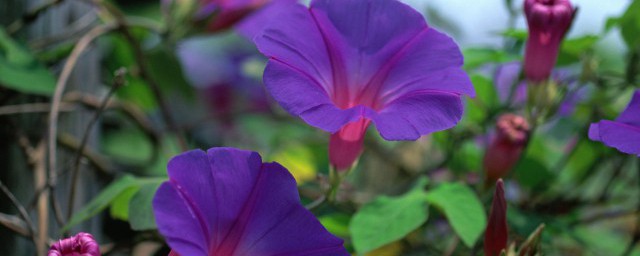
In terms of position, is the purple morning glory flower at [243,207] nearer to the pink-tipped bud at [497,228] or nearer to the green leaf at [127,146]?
the pink-tipped bud at [497,228]

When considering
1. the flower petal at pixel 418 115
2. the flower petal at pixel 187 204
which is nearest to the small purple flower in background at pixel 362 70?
the flower petal at pixel 418 115

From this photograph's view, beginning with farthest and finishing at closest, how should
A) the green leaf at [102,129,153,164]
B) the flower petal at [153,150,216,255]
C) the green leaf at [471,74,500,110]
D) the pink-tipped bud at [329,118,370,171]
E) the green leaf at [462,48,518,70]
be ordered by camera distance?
the green leaf at [102,129,153,164] < the green leaf at [471,74,500,110] < the green leaf at [462,48,518,70] < the pink-tipped bud at [329,118,370,171] < the flower petal at [153,150,216,255]

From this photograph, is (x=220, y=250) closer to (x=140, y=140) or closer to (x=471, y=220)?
(x=471, y=220)

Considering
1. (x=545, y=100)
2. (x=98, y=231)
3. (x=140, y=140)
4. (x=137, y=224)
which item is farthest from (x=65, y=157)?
(x=545, y=100)

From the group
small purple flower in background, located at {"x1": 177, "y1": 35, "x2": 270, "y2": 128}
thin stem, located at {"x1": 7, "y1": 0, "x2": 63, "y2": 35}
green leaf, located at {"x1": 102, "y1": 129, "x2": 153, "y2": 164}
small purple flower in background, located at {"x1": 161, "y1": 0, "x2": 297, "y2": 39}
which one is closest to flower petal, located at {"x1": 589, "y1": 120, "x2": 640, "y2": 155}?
small purple flower in background, located at {"x1": 161, "y1": 0, "x2": 297, "y2": 39}

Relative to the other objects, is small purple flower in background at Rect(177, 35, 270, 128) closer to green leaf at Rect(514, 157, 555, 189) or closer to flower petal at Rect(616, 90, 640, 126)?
green leaf at Rect(514, 157, 555, 189)

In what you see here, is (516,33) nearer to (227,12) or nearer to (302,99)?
(302,99)
